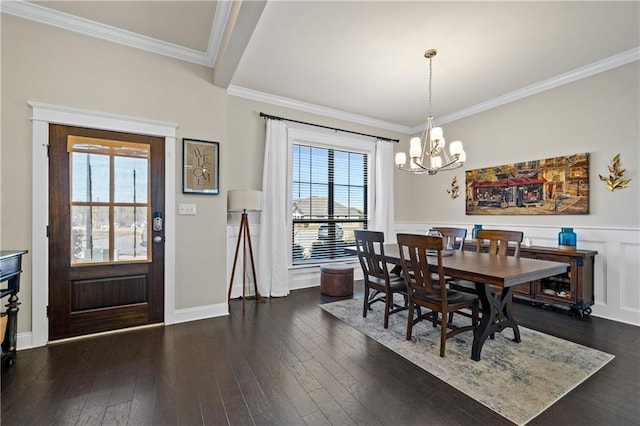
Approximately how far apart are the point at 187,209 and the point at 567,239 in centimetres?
437

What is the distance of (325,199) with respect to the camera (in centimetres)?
491

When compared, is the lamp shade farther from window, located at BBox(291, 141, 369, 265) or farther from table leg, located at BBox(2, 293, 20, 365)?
table leg, located at BBox(2, 293, 20, 365)

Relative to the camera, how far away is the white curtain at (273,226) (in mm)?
4094

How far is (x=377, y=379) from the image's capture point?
2061 millimetres

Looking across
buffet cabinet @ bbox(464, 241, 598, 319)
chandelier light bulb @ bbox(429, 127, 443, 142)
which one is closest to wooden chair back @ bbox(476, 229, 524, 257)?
buffet cabinet @ bbox(464, 241, 598, 319)

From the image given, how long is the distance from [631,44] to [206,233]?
4.92m

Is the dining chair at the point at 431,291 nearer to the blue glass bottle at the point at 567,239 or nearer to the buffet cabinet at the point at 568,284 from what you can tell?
the buffet cabinet at the point at 568,284

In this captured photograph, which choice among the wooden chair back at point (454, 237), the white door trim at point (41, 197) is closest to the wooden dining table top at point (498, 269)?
the wooden chair back at point (454, 237)

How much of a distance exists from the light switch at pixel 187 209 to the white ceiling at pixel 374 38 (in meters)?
1.44

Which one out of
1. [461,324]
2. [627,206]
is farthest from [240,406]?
[627,206]

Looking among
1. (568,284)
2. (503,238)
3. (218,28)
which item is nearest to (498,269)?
(503,238)

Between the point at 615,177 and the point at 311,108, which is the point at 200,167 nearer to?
the point at 311,108

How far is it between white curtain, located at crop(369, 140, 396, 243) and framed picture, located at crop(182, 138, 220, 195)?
2.92 m

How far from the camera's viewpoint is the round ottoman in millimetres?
4090
